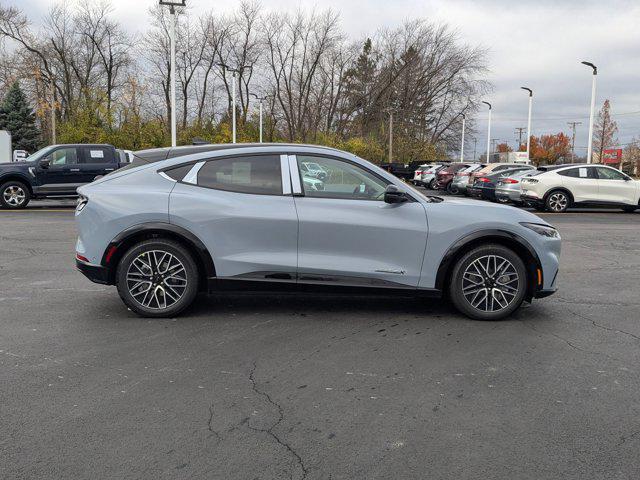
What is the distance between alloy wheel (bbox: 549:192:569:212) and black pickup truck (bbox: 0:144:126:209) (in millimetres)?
13639

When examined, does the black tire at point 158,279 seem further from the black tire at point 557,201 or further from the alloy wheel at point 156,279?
the black tire at point 557,201

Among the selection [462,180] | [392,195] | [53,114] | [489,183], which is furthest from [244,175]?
[53,114]

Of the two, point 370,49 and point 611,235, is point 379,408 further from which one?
point 370,49

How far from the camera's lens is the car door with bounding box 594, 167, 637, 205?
732 inches

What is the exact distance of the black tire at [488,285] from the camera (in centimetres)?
564

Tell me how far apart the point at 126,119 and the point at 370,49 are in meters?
30.8

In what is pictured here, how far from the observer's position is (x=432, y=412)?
3584 millimetres

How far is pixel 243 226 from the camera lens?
5465mm

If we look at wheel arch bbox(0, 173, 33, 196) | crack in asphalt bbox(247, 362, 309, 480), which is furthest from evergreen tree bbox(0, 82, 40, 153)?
crack in asphalt bbox(247, 362, 309, 480)

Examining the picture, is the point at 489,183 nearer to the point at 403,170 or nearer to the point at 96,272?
the point at 96,272

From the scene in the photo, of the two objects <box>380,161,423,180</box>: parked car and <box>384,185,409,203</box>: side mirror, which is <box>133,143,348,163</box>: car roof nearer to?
<box>384,185,409,203</box>: side mirror

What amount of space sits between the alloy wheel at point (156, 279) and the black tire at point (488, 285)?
2.54m

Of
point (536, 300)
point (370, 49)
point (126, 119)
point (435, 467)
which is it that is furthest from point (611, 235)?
point (370, 49)

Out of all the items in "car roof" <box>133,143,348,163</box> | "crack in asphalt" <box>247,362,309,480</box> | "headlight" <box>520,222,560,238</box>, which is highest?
"car roof" <box>133,143,348,163</box>
